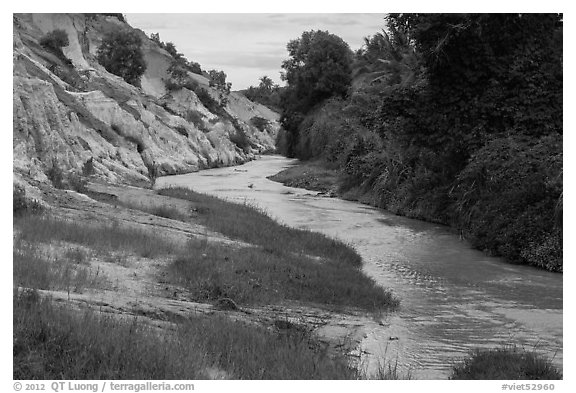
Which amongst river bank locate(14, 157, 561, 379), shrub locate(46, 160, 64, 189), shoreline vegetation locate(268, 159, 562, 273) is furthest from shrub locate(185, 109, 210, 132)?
river bank locate(14, 157, 561, 379)

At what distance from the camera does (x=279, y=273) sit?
48.5ft

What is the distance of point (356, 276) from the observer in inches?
621

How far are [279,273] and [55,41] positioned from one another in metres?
51.0

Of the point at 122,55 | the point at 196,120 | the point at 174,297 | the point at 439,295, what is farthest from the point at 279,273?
the point at 122,55

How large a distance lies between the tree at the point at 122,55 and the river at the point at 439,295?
57791mm

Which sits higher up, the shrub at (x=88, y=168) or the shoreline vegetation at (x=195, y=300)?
the shrub at (x=88, y=168)

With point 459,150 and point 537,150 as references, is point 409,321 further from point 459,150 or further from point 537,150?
point 459,150

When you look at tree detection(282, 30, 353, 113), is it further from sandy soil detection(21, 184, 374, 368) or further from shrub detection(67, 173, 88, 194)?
sandy soil detection(21, 184, 374, 368)

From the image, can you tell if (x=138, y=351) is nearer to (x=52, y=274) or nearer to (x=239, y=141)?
(x=52, y=274)

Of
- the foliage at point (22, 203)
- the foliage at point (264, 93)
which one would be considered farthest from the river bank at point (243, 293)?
the foliage at point (264, 93)

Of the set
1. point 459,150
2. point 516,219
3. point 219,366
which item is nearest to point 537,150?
point 516,219

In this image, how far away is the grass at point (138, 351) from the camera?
6.93 metres

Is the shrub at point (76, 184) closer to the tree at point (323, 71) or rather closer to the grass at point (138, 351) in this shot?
the grass at point (138, 351)

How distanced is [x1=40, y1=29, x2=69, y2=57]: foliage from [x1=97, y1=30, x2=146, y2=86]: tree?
62.6 ft
